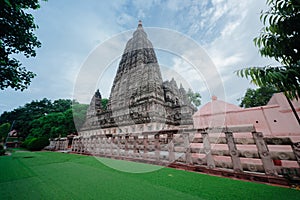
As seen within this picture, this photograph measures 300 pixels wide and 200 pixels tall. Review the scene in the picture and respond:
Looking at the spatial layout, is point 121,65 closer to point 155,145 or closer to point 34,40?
point 34,40

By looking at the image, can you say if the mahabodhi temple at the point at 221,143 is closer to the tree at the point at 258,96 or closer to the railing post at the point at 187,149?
the railing post at the point at 187,149

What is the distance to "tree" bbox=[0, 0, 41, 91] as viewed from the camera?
12.2 feet

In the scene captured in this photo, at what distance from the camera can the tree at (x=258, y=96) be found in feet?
47.9

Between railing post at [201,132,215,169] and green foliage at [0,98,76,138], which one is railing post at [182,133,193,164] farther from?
green foliage at [0,98,76,138]

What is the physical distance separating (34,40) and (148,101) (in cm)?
1336

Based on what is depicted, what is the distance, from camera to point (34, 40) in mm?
4621

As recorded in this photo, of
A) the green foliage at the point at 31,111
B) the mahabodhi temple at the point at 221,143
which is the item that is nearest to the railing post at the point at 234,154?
the mahabodhi temple at the point at 221,143

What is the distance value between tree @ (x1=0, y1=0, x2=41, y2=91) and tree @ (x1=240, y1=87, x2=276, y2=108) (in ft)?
67.3

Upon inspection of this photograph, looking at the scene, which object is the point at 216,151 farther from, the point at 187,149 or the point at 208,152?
the point at 187,149

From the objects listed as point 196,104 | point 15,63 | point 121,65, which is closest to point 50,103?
point 121,65

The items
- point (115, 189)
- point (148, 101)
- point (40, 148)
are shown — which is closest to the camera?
point (115, 189)

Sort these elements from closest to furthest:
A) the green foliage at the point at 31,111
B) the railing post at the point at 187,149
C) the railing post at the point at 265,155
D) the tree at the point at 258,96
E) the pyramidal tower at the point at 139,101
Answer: the railing post at the point at 265,155 < the railing post at the point at 187,149 < the tree at the point at 258,96 < the pyramidal tower at the point at 139,101 < the green foliage at the point at 31,111

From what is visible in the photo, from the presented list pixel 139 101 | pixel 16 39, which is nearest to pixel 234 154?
pixel 16 39

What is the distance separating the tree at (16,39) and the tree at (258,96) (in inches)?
807
